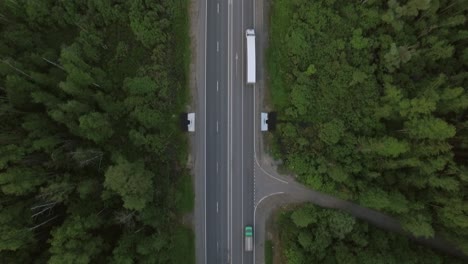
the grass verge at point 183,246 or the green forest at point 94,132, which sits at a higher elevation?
the green forest at point 94,132

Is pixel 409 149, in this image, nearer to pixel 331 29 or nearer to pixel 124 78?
pixel 331 29

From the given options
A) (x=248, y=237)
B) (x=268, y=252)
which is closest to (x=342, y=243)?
(x=268, y=252)

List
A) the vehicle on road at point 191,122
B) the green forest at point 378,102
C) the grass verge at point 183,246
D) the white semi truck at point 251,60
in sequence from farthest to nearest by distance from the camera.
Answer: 1. the vehicle on road at point 191,122
2. the white semi truck at point 251,60
3. the grass verge at point 183,246
4. the green forest at point 378,102

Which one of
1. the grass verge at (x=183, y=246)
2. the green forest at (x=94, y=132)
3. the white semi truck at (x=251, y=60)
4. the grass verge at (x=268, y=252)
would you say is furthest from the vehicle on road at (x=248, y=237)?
the white semi truck at (x=251, y=60)

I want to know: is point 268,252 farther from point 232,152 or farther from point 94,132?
point 94,132

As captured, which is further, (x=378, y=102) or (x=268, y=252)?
(x=268, y=252)

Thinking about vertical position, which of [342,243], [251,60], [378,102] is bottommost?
[342,243]

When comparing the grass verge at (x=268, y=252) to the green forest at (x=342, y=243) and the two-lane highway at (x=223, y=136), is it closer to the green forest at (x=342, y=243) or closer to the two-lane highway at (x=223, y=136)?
the two-lane highway at (x=223, y=136)
